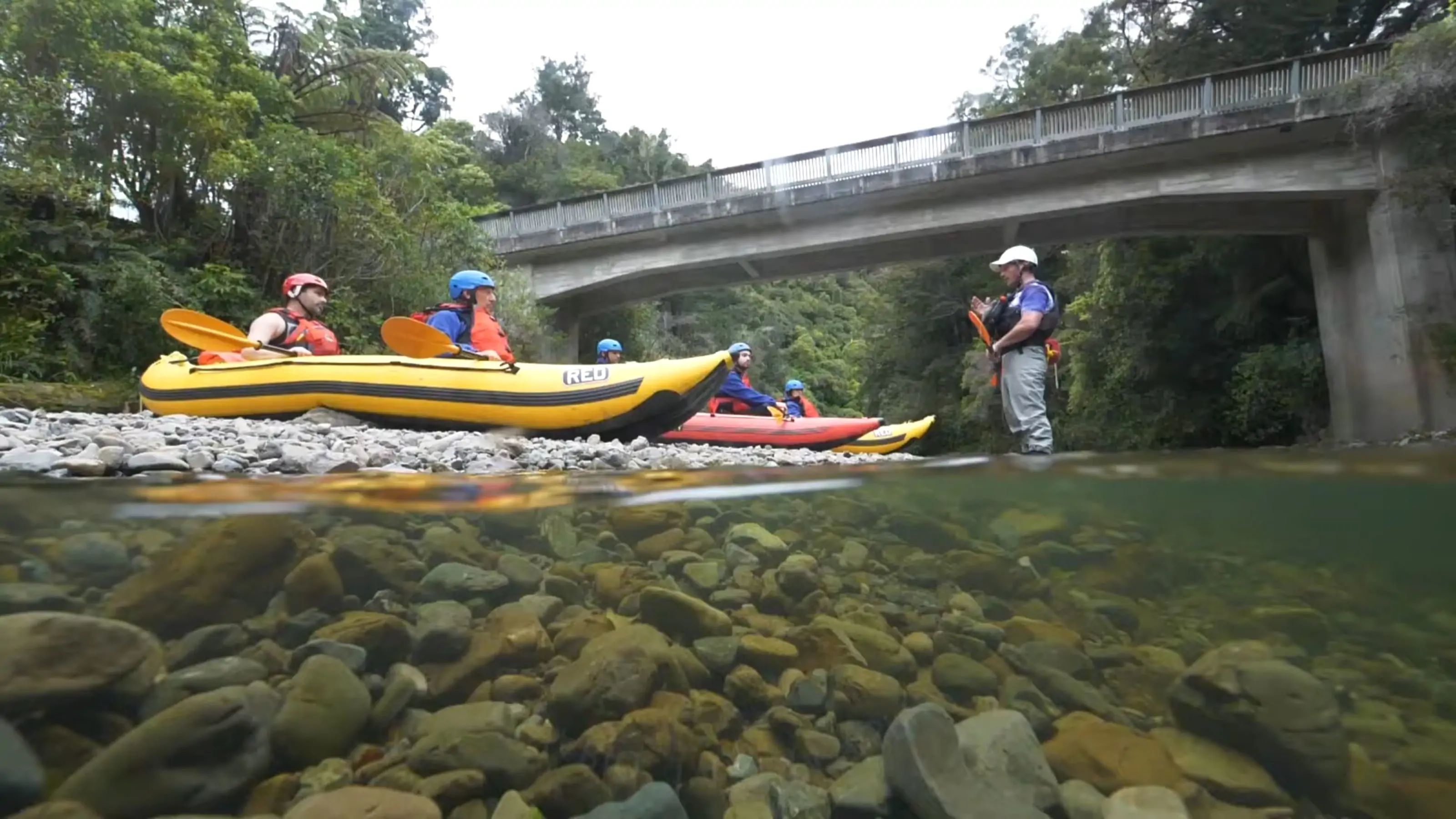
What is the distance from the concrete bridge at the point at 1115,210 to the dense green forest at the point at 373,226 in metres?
0.99

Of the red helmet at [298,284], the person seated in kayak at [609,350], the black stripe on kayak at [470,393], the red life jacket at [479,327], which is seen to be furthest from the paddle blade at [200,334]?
the person seated in kayak at [609,350]

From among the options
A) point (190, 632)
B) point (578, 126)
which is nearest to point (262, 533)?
point (190, 632)

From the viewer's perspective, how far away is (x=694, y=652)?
1454 mm

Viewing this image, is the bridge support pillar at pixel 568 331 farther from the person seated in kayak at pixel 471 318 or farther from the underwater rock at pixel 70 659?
the underwater rock at pixel 70 659

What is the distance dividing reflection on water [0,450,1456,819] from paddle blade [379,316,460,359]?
13.2 feet

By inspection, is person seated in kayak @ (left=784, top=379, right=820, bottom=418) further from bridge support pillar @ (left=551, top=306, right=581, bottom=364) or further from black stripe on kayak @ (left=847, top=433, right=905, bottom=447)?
bridge support pillar @ (left=551, top=306, right=581, bottom=364)

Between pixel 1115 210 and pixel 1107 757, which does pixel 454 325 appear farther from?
pixel 1115 210

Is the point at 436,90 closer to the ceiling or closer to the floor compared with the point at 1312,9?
closer to the ceiling

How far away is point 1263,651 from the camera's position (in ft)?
4.62

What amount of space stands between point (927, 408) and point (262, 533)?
24360mm

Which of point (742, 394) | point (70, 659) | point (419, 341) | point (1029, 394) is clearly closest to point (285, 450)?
point (419, 341)

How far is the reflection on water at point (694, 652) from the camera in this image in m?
1.04

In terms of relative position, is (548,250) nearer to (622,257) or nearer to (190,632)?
(622,257)

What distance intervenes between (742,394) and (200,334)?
6380 mm
